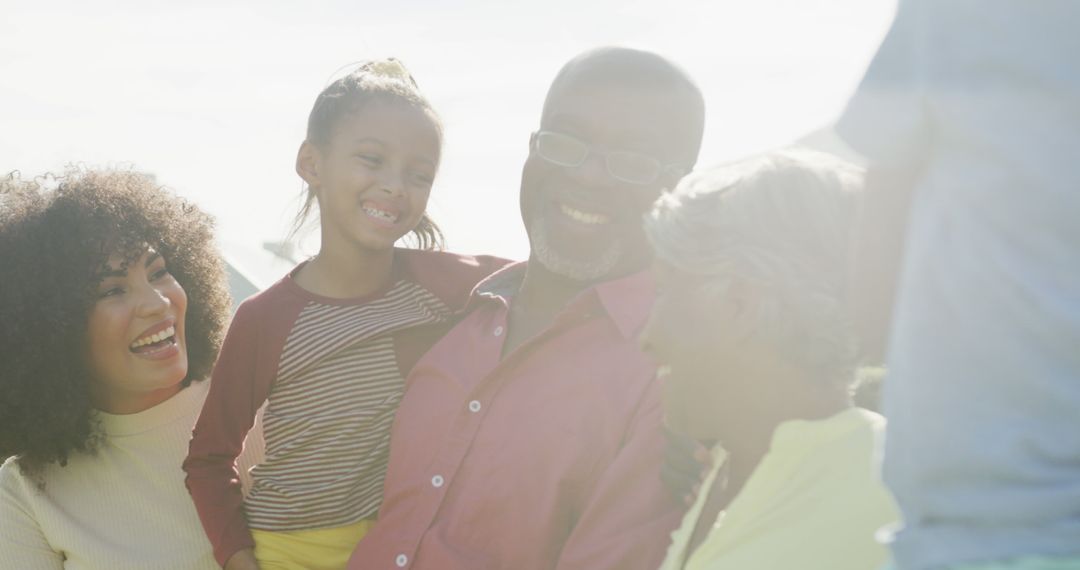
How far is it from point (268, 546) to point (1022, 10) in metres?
2.40

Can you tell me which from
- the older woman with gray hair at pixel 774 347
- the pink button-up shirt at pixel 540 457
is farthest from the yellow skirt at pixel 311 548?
the older woman with gray hair at pixel 774 347

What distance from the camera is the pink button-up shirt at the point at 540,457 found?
2.17m

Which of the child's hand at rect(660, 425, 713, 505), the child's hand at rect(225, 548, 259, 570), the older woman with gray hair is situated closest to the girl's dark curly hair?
the child's hand at rect(225, 548, 259, 570)

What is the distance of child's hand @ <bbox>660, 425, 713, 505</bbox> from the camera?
1981mm

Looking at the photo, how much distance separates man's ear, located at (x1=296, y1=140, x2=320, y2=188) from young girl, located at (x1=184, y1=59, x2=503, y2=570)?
10 centimetres

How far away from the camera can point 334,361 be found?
2857mm

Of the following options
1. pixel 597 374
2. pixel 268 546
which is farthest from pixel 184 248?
pixel 597 374

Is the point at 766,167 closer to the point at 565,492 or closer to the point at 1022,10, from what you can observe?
the point at 1022,10

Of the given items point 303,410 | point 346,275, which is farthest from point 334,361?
point 346,275

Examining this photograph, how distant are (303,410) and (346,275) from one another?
0.43 m

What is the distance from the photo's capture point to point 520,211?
289 centimetres

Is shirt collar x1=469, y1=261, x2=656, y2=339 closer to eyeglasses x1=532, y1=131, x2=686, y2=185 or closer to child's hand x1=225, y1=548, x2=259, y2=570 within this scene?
eyeglasses x1=532, y1=131, x2=686, y2=185

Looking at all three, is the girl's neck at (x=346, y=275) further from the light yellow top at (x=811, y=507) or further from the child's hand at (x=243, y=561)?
the light yellow top at (x=811, y=507)

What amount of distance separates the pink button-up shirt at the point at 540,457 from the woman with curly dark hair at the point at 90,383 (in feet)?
2.82
